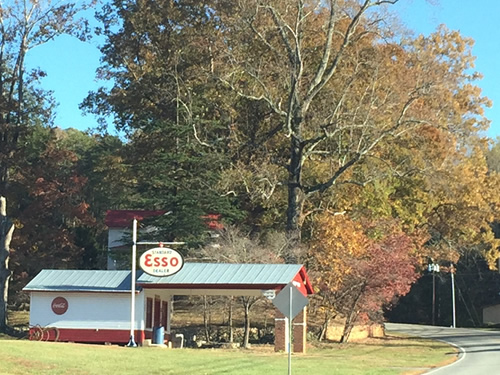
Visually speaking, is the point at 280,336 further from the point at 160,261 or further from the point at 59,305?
the point at 59,305

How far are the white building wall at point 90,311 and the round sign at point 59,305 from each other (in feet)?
0.41

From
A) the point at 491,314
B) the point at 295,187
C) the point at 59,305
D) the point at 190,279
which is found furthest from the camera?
the point at 491,314

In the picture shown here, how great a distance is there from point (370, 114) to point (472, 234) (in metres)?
14.8

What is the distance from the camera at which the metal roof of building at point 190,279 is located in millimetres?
30656

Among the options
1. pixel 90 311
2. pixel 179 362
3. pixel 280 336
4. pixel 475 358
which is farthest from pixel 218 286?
pixel 475 358

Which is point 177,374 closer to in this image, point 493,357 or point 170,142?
point 493,357

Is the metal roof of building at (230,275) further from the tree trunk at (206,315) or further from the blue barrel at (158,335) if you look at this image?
the tree trunk at (206,315)

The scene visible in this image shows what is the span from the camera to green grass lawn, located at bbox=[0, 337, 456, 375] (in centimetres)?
1950

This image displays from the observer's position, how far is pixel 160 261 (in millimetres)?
29922

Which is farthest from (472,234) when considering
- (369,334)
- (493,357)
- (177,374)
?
(177,374)

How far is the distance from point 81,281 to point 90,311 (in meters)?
1.47

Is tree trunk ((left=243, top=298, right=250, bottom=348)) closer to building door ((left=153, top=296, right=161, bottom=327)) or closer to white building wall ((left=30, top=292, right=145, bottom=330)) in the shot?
building door ((left=153, top=296, right=161, bottom=327))

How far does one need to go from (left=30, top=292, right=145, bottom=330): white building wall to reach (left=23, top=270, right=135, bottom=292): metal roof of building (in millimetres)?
289

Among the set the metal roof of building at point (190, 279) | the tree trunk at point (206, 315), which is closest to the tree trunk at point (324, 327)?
the tree trunk at point (206, 315)
